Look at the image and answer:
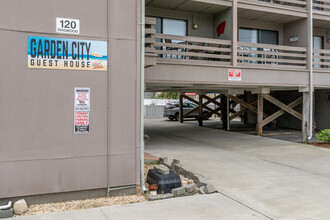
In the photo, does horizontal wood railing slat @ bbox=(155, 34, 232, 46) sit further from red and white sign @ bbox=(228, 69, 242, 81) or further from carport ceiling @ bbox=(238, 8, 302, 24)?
carport ceiling @ bbox=(238, 8, 302, 24)

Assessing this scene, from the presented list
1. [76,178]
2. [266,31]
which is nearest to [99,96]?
[76,178]

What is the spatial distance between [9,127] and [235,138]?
429 inches

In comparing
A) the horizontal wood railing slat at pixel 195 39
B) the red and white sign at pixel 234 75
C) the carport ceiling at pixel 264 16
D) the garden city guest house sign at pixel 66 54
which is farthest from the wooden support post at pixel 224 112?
the garden city guest house sign at pixel 66 54

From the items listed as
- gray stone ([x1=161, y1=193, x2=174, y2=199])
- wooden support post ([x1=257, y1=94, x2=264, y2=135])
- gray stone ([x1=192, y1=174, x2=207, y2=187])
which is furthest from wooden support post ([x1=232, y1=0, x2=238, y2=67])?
gray stone ([x1=161, y1=193, x2=174, y2=199])

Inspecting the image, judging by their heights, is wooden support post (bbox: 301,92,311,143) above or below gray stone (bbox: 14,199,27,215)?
above

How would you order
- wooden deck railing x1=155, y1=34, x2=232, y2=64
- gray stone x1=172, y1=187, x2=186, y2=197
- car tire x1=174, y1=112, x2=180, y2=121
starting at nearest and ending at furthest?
1. gray stone x1=172, y1=187, x2=186, y2=197
2. wooden deck railing x1=155, y1=34, x2=232, y2=64
3. car tire x1=174, y1=112, x2=180, y2=121

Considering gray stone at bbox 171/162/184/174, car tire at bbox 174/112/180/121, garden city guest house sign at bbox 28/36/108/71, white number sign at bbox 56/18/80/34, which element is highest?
white number sign at bbox 56/18/80/34

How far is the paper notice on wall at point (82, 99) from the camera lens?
5.29 metres

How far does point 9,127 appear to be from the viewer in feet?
15.9

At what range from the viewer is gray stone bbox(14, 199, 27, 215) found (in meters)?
4.64

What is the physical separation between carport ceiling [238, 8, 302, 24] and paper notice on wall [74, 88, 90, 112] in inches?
338

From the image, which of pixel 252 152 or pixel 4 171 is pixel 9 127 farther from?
pixel 252 152

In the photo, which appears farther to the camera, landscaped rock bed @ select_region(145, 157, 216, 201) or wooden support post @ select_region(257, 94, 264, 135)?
wooden support post @ select_region(257, 94, 264, 135)

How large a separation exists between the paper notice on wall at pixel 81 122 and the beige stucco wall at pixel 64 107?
3.6 inches
